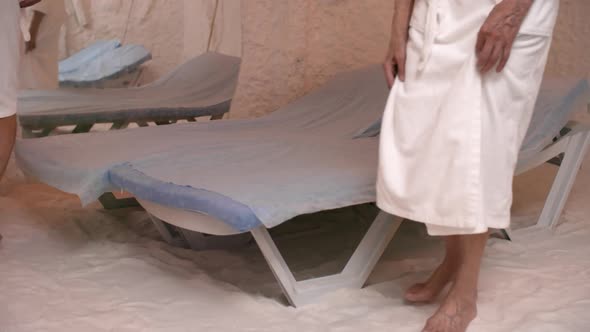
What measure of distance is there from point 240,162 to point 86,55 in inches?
61.1

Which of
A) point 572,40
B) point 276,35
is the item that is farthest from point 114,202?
point 572,40

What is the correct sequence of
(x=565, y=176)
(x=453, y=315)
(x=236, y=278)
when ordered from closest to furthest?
(x=453, y=315)
(x=236, y=278)
(x=565, y=176)

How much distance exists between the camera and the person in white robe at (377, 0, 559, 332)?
6.07 ft

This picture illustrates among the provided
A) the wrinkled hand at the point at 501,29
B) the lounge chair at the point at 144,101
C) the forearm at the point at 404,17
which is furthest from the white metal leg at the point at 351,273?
the lounge chair at the point at 144,101

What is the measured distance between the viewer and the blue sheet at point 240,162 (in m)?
2.24

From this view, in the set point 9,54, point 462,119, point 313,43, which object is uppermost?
point 462,119

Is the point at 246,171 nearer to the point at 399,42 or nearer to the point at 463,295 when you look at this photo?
the point at 399,42

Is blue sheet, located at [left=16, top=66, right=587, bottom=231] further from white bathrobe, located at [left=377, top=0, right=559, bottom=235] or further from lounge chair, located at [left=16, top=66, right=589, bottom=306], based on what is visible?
white bathrobe, located at [left=377, top=0, right=559, bottom=235]

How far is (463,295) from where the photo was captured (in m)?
2.04

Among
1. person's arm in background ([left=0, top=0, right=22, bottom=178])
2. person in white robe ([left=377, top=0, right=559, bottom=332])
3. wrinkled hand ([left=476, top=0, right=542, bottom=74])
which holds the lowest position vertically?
person's arm in background ([left=0, top=0, right=22, bottom=178])

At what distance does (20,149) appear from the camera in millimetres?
3160

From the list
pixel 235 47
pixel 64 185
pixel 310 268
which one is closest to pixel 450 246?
pixel 310 268

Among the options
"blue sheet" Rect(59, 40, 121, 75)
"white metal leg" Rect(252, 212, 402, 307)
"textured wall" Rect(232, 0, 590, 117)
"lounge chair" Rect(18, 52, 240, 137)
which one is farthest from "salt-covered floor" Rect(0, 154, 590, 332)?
"textured wall" Rect(232, 0, 590, 117)

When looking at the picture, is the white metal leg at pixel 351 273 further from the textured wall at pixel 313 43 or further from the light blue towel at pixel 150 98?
the textured wall at pixel 313 43
